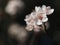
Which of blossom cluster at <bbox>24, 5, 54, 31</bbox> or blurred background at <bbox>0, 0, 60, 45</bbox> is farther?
blurred background at <bbox>0, 0, 60, 45</bbox>

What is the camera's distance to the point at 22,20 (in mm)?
1985

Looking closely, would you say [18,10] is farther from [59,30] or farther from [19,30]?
[59,30]

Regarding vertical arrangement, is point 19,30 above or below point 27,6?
below

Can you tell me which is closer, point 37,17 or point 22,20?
point 37,17

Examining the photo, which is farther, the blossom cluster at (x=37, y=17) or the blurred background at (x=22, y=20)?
the blurred background at (x=22, y=20)

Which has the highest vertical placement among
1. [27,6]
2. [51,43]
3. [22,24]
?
[27,6]

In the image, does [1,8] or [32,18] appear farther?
[1,8]

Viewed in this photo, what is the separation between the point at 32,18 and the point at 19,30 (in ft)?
1.70

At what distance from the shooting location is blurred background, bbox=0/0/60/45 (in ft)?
6.20

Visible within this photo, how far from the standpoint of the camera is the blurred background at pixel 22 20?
1.89 m

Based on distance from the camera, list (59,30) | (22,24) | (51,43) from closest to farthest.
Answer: (51,43) < (22,24) < (59,30)

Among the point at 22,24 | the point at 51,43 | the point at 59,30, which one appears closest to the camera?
the point at 51,43

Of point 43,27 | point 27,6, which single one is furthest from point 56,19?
point 43,27

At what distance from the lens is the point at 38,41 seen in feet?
5.83
